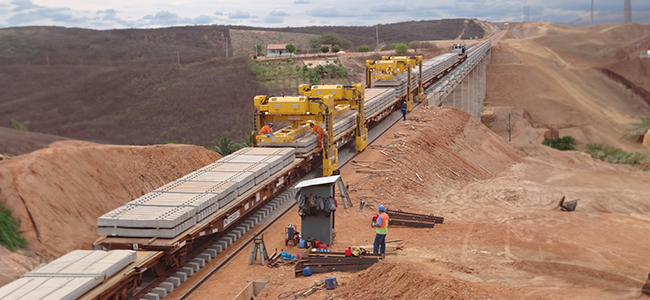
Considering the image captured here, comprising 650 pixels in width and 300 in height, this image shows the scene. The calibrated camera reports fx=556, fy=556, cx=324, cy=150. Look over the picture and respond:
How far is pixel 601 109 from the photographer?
205 feet

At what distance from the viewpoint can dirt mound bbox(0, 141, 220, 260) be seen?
20844mm

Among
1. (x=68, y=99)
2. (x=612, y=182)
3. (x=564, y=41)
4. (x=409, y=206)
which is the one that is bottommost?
(x=612, y=182)

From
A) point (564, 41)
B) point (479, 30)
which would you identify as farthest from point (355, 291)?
point (479, 30)

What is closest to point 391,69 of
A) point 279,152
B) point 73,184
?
point 279,152

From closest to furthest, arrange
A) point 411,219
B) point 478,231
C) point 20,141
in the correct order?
point 478,231 → point 411,219 → point 20,141

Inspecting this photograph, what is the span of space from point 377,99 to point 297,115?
1171 centimetres

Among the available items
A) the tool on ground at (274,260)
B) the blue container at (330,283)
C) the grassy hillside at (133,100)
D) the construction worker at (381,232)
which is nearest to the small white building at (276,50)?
the grassy hillside at (133,100)

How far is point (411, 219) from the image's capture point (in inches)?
742

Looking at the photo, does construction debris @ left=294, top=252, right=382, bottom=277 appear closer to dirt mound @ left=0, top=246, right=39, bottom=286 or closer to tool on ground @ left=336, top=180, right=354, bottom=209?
tool on ground @ left=336, top=180, right=354, bottom=209

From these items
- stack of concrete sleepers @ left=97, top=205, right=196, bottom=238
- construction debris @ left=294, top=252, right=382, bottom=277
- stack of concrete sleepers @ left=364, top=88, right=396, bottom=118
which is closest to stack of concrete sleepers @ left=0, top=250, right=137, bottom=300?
stack of concrete sleepers @ left=97, top=205, right=196, bottom=238

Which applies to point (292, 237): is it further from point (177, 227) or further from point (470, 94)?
point (470, 94)

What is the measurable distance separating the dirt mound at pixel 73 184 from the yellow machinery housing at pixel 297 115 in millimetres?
6969

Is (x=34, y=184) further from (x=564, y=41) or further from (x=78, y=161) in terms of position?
(x=564, y=41)

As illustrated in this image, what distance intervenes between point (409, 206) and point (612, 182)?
64.8ft
